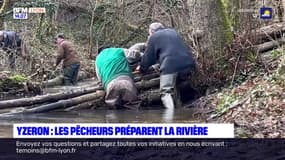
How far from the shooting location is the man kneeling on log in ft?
22.6

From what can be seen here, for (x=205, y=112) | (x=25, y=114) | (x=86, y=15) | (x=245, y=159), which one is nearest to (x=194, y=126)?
(x=245, y=159)

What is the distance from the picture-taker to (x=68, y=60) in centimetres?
1032

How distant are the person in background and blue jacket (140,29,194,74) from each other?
3273 mm

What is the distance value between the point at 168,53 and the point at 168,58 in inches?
2.7

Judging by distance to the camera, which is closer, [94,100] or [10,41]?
[94,100]

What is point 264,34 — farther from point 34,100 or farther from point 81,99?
point 34,100

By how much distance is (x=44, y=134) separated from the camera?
3.61m

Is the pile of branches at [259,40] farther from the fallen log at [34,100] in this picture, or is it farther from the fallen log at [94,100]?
the fallen log at [34,100]

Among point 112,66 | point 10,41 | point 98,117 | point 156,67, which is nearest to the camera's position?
point 98,117

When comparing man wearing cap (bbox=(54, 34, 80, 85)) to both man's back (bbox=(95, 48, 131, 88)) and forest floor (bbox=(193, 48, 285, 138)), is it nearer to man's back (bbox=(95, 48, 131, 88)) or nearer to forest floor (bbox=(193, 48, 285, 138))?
man's back (bbox=(95, 48, 131, 88))

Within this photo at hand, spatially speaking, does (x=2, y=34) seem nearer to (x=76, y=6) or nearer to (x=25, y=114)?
(x=25, y=114)

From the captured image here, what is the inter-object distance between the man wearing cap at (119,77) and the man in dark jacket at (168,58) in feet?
0.67

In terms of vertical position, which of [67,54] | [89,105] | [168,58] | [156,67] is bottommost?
[89,105]

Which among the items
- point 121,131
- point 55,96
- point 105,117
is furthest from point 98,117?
point 121,131
